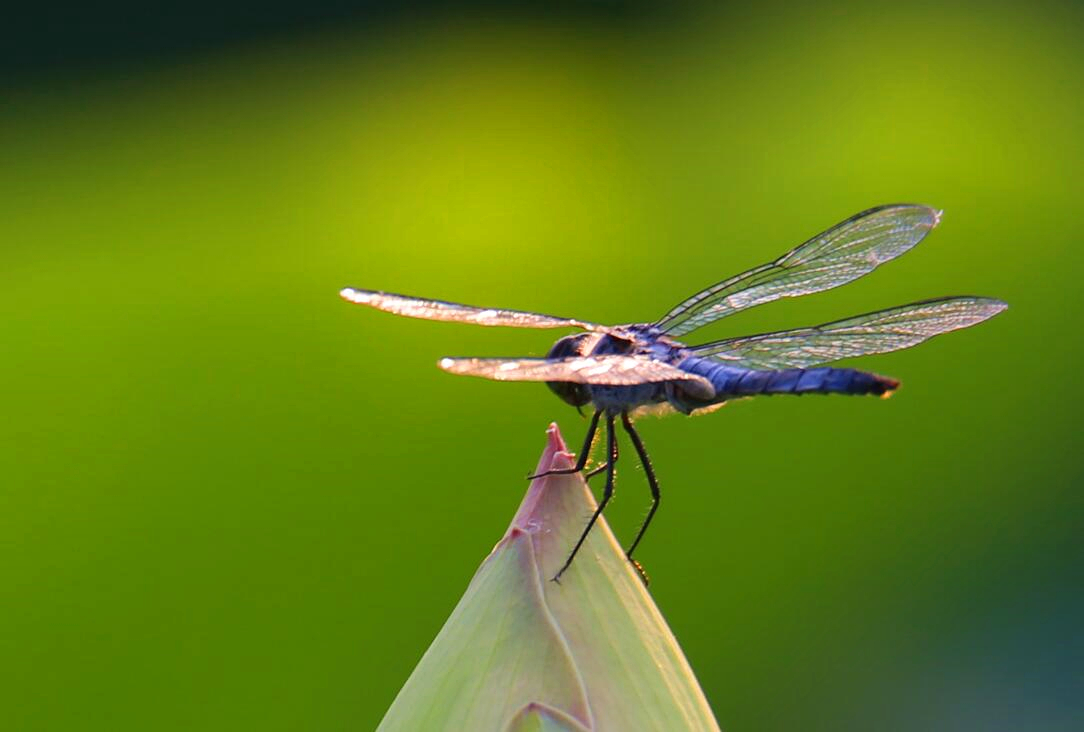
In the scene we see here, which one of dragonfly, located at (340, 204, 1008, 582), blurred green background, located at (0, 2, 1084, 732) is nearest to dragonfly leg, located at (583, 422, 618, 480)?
dragonfly, located at (340, 204, 1008, 582)

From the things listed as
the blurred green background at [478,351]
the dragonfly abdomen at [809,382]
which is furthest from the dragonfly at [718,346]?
the blurred green background at [478,351]

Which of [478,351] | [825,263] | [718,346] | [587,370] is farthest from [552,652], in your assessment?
[478,351]

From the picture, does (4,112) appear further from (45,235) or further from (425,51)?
(425,51)

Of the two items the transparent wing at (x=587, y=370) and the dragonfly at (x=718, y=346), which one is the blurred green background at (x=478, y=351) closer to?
the dragonfly at (x=718, y=346)

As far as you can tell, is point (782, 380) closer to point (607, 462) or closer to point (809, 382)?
point (809, 382)

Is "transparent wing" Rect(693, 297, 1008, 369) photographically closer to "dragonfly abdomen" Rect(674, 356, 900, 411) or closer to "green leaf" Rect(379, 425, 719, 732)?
"dragonfly abdomen" Rect(674, 356, 900, 411)
